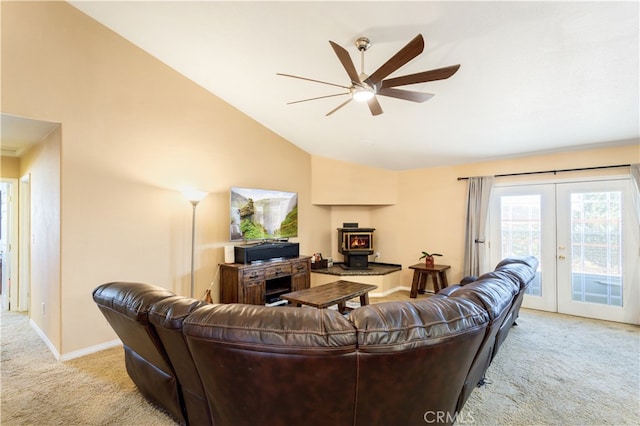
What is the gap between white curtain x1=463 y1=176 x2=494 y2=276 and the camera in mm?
5040

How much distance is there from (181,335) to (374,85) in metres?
2.27

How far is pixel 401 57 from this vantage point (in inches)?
83.3

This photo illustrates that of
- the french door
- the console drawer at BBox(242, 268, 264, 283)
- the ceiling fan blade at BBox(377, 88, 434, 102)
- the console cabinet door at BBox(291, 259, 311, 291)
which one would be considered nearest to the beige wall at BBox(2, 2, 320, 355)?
the console drawer at BBox(242, 268, 264, 283)

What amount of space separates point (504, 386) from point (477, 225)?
309 cm

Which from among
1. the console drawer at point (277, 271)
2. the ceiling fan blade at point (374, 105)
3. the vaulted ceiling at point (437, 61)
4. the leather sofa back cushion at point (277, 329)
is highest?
the vaulted ceiling at point (437, 61)

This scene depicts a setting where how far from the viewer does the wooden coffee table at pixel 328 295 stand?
11.0 ft

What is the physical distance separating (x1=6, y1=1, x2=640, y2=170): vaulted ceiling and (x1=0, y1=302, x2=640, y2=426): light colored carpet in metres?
2.61

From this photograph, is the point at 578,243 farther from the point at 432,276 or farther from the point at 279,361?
the point at 279,361

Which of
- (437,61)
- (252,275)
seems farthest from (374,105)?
(252,275)

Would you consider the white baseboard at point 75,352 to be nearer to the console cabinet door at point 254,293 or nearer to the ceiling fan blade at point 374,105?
the console cabinet door at point 254,293

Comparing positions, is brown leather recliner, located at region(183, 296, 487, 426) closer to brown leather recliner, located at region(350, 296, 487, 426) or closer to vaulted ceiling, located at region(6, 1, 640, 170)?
brown leather recliner, located at region(350, 296, 487, 426)

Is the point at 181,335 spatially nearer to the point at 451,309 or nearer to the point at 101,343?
the point at 451,309

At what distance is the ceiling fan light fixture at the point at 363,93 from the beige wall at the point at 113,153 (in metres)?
2.67

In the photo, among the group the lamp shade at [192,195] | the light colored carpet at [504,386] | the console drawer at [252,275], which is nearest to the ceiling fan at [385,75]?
the lamp shade at [192,195]
